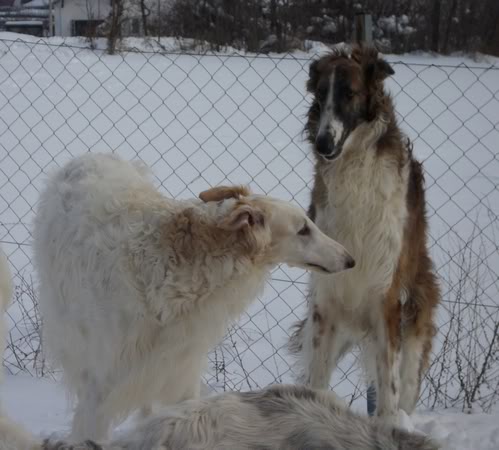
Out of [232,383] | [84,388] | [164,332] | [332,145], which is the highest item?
[332,145]

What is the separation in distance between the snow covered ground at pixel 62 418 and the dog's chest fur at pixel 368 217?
29.1 inches

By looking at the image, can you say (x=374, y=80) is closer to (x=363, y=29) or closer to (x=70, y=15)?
(x=363, y=29)

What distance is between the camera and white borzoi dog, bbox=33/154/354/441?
3.53 metres

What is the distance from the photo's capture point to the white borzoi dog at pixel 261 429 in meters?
1.80

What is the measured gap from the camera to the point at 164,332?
11.8ft

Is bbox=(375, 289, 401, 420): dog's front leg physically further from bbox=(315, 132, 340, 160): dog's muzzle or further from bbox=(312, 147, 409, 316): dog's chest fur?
bbox=(315, 132, 340, 160): dog's muzzle

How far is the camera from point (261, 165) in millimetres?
11086

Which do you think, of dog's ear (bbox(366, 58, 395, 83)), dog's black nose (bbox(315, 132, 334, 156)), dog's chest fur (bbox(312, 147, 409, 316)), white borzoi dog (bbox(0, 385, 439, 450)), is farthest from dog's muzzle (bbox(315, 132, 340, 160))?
white borzoi dog (bbox(0, 385, 439, 450))

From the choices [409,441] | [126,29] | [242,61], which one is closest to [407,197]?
[409,441]

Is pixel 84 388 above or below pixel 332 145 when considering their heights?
below

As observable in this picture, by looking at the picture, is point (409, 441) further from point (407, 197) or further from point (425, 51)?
point (425, 51)

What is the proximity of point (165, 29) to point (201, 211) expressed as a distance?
20.7 meters

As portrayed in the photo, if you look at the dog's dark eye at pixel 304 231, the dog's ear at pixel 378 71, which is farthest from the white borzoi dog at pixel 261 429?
the dog's ear at pixel 378 71

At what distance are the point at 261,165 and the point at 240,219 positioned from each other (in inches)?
302
